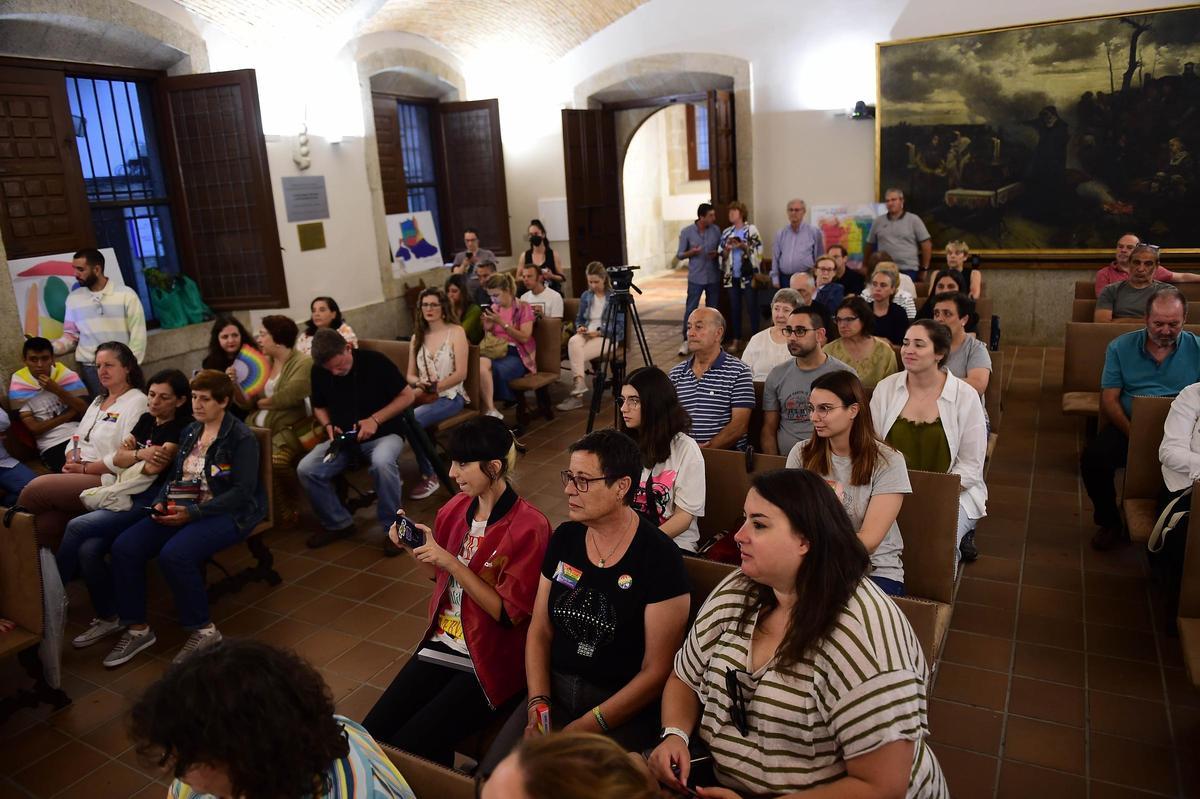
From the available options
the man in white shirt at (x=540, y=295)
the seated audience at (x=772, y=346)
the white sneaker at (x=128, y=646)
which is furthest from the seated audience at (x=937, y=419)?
the man in white shirt at (x=540, y=295)

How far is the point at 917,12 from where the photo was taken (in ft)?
29.4

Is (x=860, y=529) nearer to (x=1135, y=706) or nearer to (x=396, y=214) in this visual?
(x=1135, y=706)

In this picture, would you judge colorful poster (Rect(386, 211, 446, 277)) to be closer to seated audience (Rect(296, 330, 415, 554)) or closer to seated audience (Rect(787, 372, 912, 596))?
seated audience (Rect(296, 330, 415, 554))

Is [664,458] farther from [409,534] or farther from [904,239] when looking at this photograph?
[904,239]

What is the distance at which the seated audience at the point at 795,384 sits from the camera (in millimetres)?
4035

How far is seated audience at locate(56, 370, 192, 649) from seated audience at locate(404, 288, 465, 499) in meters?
1.78

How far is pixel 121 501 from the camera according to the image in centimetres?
420

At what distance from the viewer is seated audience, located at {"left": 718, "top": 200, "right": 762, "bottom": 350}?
9469 mm

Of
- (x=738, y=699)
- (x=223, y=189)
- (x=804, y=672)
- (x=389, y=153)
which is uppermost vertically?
(x=389, y=153)

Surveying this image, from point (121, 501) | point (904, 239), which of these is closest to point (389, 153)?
point (904, 239)

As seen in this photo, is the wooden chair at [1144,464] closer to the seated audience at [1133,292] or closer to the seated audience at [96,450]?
the seated audience at [1133,292]

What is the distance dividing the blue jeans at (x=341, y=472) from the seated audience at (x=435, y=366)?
2.05 feet

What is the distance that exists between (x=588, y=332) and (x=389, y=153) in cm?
391

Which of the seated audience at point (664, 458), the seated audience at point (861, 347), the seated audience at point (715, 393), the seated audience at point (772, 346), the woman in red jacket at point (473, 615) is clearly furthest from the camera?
the seated audience at point (772, 346)
